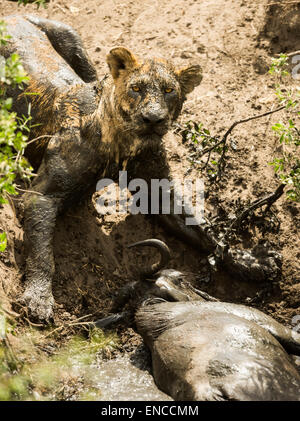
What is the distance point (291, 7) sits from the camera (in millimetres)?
9258

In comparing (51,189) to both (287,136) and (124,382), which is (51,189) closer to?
(124,382)

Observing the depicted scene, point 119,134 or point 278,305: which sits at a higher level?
point 119,134

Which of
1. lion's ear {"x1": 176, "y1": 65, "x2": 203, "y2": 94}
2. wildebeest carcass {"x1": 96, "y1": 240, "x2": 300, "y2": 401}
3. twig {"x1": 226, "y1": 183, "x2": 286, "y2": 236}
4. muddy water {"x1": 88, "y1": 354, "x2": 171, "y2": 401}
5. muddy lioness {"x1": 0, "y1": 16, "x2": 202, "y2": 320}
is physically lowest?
muddy water {"x1": 88, "y1": 354, "x2": 171, "y2": 401}

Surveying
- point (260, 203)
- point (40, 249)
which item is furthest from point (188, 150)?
point (40, 249)

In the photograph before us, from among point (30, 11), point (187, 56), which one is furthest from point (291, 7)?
point (30, 11)

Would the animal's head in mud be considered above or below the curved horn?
Result: above

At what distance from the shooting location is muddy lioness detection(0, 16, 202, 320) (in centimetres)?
662

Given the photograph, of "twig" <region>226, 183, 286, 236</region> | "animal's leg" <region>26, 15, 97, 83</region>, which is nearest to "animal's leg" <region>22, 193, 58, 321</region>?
"twig" <region>226, 183, 286, 236</region>

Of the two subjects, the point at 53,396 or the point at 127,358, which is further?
the point at 127,358

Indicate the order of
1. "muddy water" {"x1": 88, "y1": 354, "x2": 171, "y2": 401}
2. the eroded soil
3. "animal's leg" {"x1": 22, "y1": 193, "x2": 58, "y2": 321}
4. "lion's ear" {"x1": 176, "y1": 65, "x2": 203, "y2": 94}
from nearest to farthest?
"muddy water" {"x1": 88, "y1": 354, "x2": 171, "y2": 401} < "animal's leg" {"x1": 22, "y1": 193, "x2": 58, "y2": 321} < "lion's ear" {"x1": 176, "y1": 65, "x2": 203, "y2": 94} < the eroded soil

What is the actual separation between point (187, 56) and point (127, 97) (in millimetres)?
2954

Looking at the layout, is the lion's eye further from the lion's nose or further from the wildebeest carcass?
the wildebeest carcass

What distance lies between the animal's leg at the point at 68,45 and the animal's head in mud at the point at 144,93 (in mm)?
1713
